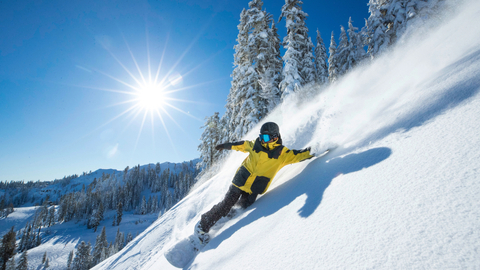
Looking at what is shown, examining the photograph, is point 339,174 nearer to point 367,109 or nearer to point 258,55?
point 367,109

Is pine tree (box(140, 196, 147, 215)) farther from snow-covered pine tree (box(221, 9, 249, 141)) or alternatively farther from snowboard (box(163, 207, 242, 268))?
snowboard (box(163, 207, 242, 268))

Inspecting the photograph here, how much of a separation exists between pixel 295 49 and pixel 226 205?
1513 cm

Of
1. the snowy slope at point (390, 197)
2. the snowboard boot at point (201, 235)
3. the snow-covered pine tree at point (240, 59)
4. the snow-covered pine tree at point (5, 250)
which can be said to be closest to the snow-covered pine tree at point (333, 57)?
the snow-covered pine tree at point (240, 59)

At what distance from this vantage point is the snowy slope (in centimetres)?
101

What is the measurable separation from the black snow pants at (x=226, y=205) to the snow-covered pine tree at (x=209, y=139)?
1916 centimetres

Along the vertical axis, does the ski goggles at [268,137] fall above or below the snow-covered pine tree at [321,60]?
below

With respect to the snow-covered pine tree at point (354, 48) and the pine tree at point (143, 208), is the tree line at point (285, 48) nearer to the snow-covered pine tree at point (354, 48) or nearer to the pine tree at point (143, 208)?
the snow-covered pine tree at point (354, 48)

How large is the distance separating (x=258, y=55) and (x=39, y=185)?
259m

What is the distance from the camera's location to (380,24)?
14805mm

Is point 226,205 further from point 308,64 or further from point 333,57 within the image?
point 333,57

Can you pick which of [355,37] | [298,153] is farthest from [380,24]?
[298,153]

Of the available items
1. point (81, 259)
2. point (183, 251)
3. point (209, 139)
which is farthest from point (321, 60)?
point (81, 259)

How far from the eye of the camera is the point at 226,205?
303cm

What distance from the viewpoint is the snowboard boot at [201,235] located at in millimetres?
2734
